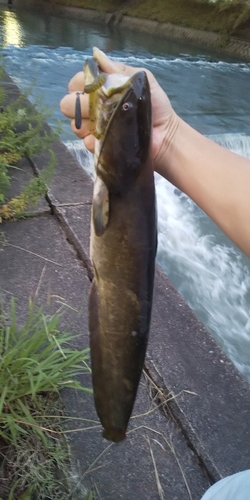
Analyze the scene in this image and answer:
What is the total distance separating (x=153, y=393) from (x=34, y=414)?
0.61 m

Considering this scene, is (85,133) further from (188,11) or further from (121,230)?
(188,11)

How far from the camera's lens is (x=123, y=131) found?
1.29 metres

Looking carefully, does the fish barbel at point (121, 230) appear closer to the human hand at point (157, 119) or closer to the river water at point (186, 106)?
the human hand at point (157, 119)

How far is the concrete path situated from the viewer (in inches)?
77.4

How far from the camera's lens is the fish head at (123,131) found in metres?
1.24

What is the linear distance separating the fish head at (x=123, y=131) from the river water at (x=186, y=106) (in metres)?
2.91

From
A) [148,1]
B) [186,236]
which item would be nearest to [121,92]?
[186,236]

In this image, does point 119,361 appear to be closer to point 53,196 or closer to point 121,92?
point 121,92

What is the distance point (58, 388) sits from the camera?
81.0 inches

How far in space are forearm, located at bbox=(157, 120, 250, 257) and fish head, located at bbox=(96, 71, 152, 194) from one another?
0.48 metres

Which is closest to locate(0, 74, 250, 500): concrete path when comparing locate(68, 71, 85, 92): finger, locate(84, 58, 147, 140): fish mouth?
locate(68, 71, 85, 92): finger

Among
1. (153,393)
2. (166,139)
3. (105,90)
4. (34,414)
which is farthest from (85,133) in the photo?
(153,393)

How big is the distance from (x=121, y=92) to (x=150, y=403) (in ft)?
4.97

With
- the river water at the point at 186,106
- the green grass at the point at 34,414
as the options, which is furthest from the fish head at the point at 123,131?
the river water at the point at 186,106
